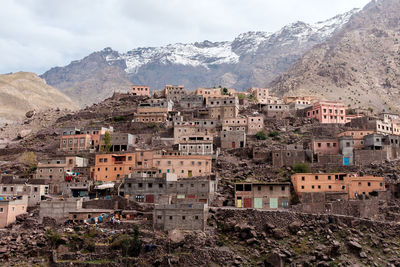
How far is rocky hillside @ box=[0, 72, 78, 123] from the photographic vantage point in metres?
156

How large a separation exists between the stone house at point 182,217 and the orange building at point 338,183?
1323 centimetres

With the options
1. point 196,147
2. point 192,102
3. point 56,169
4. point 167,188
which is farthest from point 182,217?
point 192,102

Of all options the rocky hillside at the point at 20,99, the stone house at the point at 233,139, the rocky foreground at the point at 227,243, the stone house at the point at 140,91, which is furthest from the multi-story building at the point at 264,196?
the rocky hillside at the point at 20,99

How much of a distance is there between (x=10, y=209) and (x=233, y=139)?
3347cm

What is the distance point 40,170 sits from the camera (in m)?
67.9

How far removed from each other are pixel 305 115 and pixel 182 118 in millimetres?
22449

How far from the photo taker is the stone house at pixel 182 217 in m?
51.3

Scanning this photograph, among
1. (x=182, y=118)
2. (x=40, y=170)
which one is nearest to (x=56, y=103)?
(x=182, y=118)

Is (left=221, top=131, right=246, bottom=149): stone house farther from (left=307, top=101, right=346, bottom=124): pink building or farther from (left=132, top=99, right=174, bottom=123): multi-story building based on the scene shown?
(left=307, top=101, right=346, bottom=124): pink building

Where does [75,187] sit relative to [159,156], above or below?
below

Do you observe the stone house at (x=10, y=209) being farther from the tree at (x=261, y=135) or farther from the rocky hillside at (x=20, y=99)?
the rocky hillside at (x=20, y=99)

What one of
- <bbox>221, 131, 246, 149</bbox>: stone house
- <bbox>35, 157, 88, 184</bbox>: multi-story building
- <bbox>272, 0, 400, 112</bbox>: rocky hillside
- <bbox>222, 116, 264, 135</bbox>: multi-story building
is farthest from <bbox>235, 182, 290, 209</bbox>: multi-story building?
<bbox>272, 0, 400, 112</bbox>: rocky hillside

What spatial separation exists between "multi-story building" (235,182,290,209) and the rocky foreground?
405 centimetres

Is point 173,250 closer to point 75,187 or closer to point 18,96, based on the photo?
point 75,187
